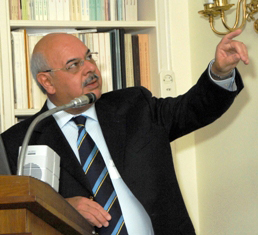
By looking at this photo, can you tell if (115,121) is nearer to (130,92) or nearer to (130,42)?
(130,92)

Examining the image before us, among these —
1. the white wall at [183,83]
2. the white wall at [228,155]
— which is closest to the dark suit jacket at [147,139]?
the white wall at [228,155]

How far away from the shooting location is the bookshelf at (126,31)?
98.0 inches

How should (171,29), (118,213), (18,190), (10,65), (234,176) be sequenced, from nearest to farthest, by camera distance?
1. (18,190)
2. (118,213)
3. (234,176)
4. (10,65)
5. (171,29)

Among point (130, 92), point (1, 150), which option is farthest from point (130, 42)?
point (1, 150)

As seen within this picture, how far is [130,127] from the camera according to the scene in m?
2.13

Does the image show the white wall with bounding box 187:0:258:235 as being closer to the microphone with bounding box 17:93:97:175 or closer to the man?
the man

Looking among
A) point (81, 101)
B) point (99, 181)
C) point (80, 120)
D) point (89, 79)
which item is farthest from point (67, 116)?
point (81, 101)

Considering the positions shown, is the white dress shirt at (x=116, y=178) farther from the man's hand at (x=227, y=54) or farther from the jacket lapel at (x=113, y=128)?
the man's hand at (x=227, y=54)

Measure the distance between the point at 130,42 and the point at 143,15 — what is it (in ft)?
0.69

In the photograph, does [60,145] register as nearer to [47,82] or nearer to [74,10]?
[47,82]

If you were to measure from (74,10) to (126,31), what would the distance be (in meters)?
0.32

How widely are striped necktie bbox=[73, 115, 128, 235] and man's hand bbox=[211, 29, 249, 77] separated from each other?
0.61 metres

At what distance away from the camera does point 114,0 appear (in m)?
2.71

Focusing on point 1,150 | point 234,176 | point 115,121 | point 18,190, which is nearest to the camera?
point 18,190
